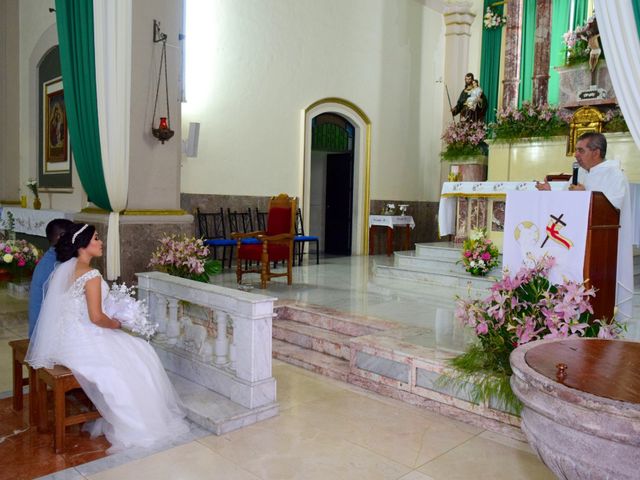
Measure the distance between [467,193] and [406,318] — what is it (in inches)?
125

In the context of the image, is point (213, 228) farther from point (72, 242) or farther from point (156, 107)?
point (72, 242)

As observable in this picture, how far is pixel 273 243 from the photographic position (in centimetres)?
653

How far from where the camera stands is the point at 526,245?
369 cm

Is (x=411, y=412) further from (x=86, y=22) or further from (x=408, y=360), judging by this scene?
(x=86, y=22)

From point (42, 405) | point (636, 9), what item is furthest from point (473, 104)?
point (42, 405)

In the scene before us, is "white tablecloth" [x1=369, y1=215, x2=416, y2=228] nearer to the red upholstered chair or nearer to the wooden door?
the wooden door

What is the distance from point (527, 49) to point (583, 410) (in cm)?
1013

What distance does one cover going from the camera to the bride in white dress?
9.73 ft

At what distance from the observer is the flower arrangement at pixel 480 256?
21.0 ft

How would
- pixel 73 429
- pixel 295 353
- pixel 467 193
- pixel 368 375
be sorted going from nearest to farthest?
pixel 73 429 < pixel 368 375 < pixel 295 353 < pixel 467 193

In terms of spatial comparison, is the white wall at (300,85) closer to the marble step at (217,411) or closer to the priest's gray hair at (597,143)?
the marble step at (217,411)

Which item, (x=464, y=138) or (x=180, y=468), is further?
(x=464, y=138)

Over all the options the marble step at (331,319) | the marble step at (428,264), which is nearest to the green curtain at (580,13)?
the marble step at (428,264)

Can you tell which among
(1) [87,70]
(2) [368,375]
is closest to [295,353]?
(2) [368,375]
